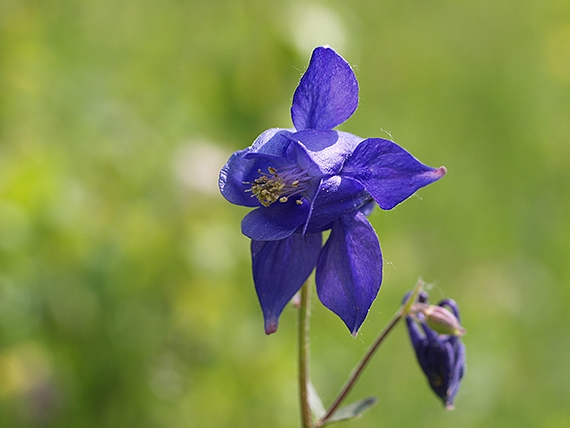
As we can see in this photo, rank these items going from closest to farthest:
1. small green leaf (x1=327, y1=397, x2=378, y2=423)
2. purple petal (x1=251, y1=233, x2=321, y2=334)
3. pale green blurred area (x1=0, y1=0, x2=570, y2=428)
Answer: purple petal (x1=251, y1=233, x2=321, y2=334) < small green leaf (x1=327, y1=397, x2=378, y2=423) < pale green blurred area (x1=0, y1=0, x2=570, y2=428)

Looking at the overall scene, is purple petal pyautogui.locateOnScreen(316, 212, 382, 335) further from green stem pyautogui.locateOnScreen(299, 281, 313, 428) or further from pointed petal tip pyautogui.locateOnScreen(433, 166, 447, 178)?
pointed petal tip pyautogui.locateOnScreen(433, 166, 447, 178)

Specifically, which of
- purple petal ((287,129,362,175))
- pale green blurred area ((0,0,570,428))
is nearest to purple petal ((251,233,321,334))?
purple petal ((287,129,362,175))

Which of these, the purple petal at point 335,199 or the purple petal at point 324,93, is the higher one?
the purple petal at point 324,93

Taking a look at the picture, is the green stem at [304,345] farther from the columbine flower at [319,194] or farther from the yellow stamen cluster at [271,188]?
the yellow stamen cluster at [271,188]

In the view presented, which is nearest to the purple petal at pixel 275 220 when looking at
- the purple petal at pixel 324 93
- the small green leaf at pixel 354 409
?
the purple petal at pixel 324 93

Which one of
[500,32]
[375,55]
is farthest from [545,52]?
[375,55]

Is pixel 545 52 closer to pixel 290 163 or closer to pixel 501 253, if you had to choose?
pixel 501 253
